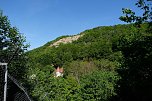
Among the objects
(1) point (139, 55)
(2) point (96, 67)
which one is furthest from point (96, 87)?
(2) point (96, 67)

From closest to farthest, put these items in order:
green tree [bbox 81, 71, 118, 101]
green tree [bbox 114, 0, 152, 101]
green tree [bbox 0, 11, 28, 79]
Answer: green tree [bbox 114, 0, 152, 101] → green tree [bbox 0, 11, 28, 79] → green tree [bbox 81, 71, 118, 101]

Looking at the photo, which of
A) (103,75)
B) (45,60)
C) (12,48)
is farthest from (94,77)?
(45,60)

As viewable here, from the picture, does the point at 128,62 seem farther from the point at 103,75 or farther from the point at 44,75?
the point at 103,75

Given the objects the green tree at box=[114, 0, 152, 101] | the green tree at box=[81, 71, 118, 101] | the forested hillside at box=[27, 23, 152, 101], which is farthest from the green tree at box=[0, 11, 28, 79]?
the green tree at box=[81, 71, 118, 101]

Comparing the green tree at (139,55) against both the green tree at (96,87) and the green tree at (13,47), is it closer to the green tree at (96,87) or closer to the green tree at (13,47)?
the green tree at (13,47)

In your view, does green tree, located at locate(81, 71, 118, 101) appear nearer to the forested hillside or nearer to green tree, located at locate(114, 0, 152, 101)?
the forested hillside

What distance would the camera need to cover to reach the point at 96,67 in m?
119

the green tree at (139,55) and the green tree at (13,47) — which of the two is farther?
the green tree at (13,47)

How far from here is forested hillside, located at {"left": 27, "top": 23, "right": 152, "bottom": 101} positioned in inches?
655

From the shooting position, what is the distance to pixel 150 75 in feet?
55.0

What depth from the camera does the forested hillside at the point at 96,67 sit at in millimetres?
16641

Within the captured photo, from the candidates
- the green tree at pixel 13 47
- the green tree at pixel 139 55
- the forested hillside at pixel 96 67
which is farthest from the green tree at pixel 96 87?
the green tree at pixel 139 55

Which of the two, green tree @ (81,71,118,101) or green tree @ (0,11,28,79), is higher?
green tree @ (0,11,28,79)

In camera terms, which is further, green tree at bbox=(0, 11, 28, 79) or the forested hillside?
green tree at bbox=(0, 11, 28, 79)
